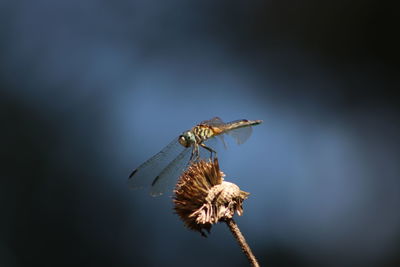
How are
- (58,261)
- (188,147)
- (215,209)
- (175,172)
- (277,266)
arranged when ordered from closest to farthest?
(215,209) < (175,172) < (188,147) < (277,266) < (58,261)

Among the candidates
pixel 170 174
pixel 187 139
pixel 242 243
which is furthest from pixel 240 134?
pixel 242 243

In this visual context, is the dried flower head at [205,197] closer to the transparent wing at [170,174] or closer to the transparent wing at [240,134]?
the transparent wing at [170,174]

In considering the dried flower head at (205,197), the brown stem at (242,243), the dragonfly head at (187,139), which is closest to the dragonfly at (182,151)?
the dragonfly head at (187,139)

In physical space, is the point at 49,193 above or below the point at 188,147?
above

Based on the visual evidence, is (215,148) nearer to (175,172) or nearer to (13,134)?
(175,172)

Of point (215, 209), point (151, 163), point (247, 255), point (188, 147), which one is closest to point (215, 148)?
point (188, 147)

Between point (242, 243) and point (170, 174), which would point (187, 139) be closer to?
point (170, 174)
